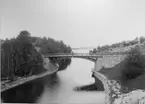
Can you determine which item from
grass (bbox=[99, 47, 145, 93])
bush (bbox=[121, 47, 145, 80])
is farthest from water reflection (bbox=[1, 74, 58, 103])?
bush (bbox=[121, 47, 145, 80])

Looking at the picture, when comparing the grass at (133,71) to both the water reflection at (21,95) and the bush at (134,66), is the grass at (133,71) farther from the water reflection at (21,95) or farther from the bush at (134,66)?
the water reflection at (21,95)

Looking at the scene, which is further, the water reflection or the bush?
the bush

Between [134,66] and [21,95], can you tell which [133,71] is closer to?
[134,66]

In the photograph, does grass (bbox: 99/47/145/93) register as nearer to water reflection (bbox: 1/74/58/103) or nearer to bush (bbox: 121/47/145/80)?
bush (bbox: 121/47/145/80)

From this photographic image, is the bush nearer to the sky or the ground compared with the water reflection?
nearer to the sky

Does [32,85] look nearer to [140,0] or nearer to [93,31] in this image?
[93,31]

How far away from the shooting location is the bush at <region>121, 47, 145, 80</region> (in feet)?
11.7

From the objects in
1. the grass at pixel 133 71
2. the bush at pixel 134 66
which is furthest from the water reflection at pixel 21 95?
the bush at pixel 134 66

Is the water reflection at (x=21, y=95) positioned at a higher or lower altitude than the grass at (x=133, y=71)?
lower

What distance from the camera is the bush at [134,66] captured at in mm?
3555

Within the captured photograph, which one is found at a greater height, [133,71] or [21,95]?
[133,71]

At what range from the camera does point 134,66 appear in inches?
146

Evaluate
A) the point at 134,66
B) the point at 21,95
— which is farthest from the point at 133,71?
the point at 21,95

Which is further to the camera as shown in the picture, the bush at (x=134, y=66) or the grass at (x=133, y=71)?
the bush at (x=134, y=66)
